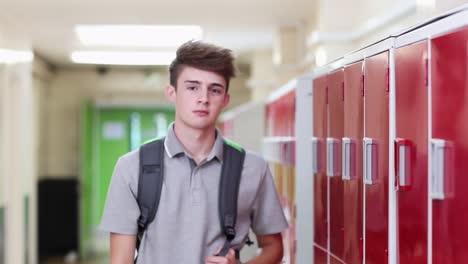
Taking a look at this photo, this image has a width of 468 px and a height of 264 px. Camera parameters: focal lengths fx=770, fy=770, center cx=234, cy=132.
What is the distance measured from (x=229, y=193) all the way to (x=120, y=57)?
887cm

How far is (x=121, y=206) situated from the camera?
2252 mm

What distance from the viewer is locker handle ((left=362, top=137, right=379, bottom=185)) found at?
6.51 ft

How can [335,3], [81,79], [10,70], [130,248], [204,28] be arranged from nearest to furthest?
[130,248], [335,3], [10,70], [204,28], [81,79]

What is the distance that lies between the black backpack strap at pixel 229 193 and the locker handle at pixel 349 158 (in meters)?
0.32

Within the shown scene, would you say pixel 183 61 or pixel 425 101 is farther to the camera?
pixel 183 61

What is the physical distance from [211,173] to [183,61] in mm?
353

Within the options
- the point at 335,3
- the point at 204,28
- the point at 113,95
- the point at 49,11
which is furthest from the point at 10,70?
the point at 113,95

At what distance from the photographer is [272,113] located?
477 cm

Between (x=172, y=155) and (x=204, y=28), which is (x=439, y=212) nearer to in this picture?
(x=172, y=155)

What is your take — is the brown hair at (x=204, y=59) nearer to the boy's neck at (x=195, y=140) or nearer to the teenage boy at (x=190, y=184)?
the teenage boy at (x=190, y=184)

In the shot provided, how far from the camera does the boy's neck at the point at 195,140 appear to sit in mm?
2334

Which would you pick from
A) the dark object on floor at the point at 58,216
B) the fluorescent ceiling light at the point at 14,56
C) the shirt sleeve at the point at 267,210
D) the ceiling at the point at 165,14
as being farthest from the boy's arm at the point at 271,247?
the dark object on floor at the point at 58,216

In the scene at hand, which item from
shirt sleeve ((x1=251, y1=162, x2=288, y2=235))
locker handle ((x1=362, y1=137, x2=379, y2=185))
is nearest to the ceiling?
shirt sleeve ((x1=251, y1=162, x2=288, y2=235))

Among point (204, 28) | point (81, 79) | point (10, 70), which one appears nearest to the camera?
point (10, 70)
